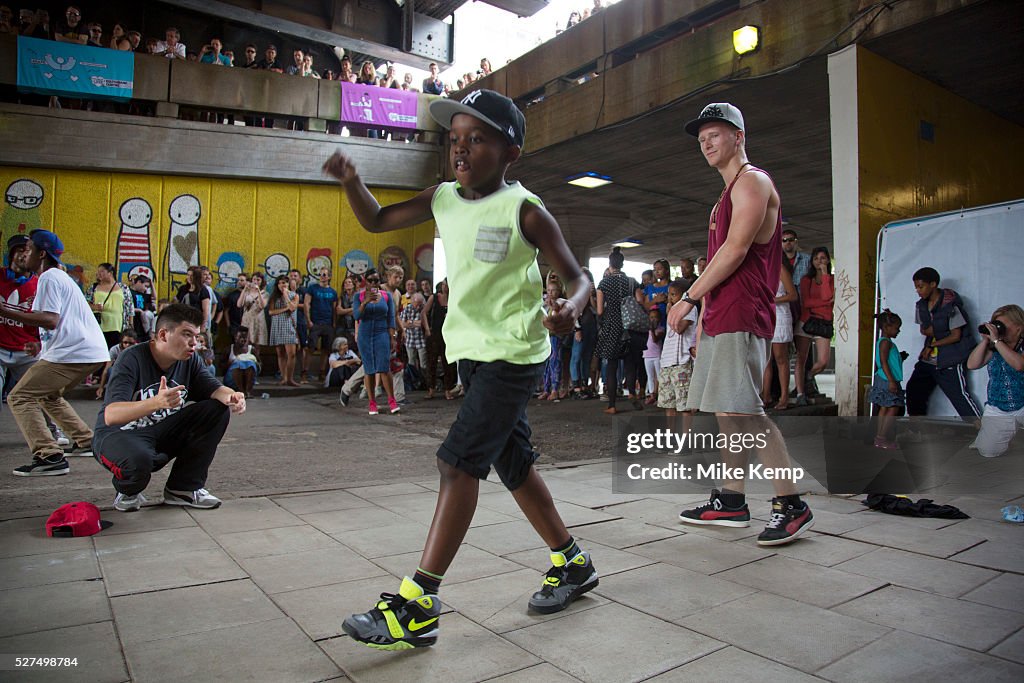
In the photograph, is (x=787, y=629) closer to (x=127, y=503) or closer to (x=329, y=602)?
(x=329, y=602)

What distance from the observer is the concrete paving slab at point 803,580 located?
2.61m

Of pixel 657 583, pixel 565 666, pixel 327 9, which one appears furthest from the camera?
pixel 327 9

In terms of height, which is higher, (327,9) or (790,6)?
(327,9)

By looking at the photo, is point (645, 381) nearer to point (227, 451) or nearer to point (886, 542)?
point (227, 451)

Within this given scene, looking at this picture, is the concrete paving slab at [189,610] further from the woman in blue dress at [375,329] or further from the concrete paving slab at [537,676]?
the woman in blue dress at [375,329]

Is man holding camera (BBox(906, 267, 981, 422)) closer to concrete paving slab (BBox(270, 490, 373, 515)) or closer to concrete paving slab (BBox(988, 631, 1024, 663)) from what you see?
concrete paving slab (BBox(988, 631, 1024, 663))

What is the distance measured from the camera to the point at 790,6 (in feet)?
26.7

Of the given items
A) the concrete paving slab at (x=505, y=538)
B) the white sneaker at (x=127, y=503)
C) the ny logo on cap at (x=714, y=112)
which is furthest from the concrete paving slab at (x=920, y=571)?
the white sneaker at (x=127, y=503)

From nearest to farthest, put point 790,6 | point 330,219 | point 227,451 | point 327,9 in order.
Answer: point 227,451 → point 790,6 → point 330,219 → point 327,9

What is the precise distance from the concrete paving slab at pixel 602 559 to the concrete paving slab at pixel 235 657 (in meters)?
1.07

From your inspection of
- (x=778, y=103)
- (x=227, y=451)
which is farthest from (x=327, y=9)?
(x=227, y=451)

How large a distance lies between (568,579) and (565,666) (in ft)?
1.70

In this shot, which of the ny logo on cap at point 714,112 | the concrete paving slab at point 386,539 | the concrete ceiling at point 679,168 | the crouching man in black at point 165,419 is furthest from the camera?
the concrete ceiling at point 679,168

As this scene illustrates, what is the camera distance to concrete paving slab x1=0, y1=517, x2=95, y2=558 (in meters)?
3.10
